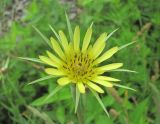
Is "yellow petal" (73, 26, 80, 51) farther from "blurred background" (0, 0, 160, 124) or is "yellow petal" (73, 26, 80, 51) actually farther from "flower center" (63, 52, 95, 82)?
"blurred background" (0, 0, 160, 124)

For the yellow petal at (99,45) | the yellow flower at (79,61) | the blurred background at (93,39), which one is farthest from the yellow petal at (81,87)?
the blurred background at (93,39)

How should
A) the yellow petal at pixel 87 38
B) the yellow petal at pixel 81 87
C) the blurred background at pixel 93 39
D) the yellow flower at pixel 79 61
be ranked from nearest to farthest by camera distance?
the yellow petal at pixel 81 87, the yellow flower at pixel 79 61, the yellow petal at pixel 87 38, the blurred background at pixel 93 39

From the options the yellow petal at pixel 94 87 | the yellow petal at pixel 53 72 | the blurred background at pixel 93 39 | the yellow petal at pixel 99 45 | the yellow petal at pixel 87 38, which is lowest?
the blurred background at pixel 93 39

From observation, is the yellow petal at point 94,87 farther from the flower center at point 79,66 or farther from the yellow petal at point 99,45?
the yellow petal at point 99,45

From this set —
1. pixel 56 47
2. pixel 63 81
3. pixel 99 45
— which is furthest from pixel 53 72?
pixel 99 45

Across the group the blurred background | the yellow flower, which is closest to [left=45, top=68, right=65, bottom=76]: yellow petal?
the yellow flower

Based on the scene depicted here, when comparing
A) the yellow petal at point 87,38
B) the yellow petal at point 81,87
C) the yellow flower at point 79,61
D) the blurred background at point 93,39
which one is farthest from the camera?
the blurred background at point 93,39

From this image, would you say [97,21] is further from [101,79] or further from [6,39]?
Answer: [101,79]

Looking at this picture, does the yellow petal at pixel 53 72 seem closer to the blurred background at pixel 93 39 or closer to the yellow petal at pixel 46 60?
the yellow petal at pixel 46 60

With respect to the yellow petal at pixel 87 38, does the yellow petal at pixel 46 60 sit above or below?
above

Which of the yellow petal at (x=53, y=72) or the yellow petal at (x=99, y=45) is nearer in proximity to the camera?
the yellow petal at (x=53, y=72)
